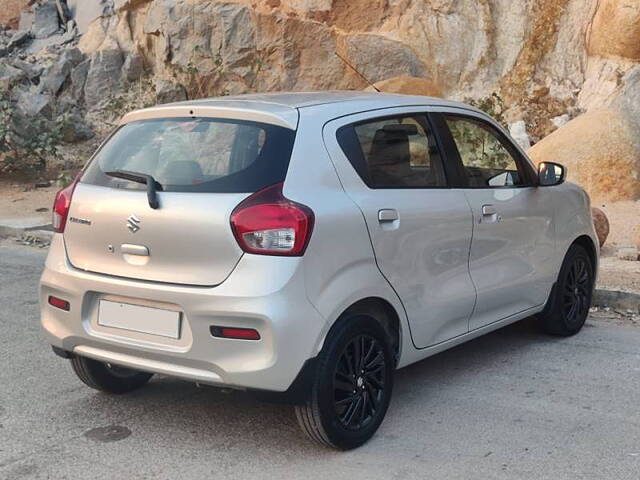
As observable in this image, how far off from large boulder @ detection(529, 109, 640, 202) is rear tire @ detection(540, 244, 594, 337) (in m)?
4.76

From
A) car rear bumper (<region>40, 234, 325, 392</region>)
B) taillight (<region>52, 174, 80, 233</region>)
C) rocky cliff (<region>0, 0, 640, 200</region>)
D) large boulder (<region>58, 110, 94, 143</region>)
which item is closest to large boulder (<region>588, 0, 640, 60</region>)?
rocky cliff (<region>0, 0, 640, 200</region>)

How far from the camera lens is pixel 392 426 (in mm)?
4277

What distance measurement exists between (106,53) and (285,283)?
631 inches

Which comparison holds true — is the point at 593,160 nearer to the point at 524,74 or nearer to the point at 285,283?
the point at 524,74

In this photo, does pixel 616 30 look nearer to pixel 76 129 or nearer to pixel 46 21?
pixel 76 129

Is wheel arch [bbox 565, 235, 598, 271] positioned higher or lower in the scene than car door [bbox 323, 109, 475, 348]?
lower

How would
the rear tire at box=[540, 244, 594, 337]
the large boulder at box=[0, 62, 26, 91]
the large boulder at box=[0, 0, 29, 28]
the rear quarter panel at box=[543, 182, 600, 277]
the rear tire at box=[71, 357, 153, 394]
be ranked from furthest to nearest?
the large boulder at box=[0, 0, 29, 28] → the large boulder at box=[0, 62, 26, 91] → the rear tire at box=[540, 244, 594, 337] → the rear quarter panel at box=[543, 182, 600, 277] → the rear tire at box=[71, 357, 153, 394]

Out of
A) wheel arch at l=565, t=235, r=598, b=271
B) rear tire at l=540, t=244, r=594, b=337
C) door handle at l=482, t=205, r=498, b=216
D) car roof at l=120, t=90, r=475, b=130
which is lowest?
rear tire at l=540, t=244, r=594, b=337

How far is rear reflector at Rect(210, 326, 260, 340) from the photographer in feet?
11.8

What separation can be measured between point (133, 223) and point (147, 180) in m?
0.21

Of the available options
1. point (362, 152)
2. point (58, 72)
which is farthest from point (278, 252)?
point (58, 72)

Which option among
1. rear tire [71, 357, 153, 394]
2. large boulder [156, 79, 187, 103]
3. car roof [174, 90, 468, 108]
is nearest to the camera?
car roof [174, 90, 468, 108]

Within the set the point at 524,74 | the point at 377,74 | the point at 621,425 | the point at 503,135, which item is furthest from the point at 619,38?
the point at 621,425

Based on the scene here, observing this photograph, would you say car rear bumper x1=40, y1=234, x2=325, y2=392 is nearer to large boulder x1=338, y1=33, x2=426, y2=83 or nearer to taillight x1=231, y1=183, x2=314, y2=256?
taillight x1=231, y1=183, x2=314, y2=256
